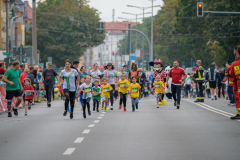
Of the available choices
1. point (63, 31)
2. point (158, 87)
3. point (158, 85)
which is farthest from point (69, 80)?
point (63, 31)

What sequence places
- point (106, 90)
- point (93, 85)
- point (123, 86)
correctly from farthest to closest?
point (93, 85), point (123, 86), point (106, 90)

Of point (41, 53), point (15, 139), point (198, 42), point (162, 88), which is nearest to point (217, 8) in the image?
point (198, 42)

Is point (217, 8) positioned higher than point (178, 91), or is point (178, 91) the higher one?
point (217, 8)

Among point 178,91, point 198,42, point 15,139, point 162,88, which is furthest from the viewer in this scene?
point 198,42

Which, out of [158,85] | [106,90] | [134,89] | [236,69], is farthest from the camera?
[158,85]

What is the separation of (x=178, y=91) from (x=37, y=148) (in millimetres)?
13284

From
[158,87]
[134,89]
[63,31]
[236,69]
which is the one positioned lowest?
[158,87]

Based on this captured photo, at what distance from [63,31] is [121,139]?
7262 cm

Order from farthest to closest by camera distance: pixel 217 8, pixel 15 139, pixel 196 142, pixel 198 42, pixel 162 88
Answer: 1. pixel 198 42
2. pixel 217 8
3. pixel 162 88
4. pixel 15 139
5. pixel 196 142

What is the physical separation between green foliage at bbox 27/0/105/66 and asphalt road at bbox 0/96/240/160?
65338 millimetres

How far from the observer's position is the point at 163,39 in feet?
261

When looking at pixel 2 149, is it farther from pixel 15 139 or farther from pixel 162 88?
pixel 162 88

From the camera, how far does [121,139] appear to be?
479 inches

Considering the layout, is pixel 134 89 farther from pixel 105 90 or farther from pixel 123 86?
pixel 105 90
